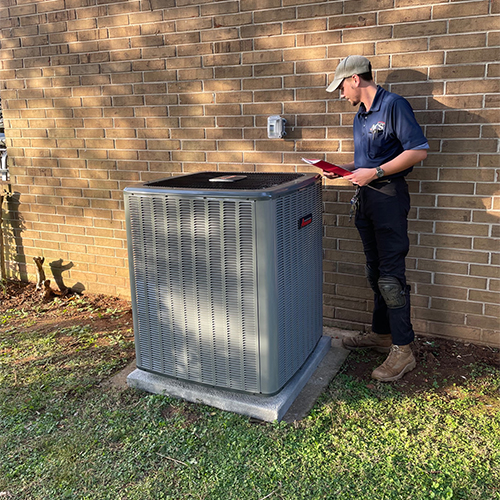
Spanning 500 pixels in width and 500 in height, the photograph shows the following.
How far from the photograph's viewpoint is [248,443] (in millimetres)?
2824

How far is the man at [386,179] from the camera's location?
315 centimetres

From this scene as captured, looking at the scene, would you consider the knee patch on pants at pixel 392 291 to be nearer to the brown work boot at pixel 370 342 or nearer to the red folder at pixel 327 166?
the brown work boot at pixel 370 342

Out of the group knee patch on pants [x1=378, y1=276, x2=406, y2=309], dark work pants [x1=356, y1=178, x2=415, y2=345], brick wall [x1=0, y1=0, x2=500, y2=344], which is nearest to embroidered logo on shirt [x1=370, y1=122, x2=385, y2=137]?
dark work pants [x1=356, y1=178, x2=415, y2=345]

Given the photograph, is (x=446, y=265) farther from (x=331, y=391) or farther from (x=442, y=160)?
(x=331, y=391)

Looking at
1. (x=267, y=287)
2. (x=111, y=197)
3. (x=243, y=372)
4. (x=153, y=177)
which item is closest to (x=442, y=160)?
(x=267, y=287)

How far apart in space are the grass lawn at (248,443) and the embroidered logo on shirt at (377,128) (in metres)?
1.62

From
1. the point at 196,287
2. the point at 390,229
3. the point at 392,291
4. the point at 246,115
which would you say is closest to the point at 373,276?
the point at 392,291

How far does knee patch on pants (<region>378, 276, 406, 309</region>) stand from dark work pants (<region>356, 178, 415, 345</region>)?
0.09 feet

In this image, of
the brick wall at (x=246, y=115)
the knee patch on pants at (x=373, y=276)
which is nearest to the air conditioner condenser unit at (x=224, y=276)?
the knee patch on pants at (x=373, y=276)

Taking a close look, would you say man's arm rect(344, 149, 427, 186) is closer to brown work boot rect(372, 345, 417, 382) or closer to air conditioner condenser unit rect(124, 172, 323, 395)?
air conditioner condenser unit rect(124, 172, 323, 395)

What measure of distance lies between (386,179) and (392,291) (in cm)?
73

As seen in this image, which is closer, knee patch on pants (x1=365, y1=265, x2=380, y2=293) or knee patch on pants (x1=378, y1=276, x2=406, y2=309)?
knee patch on pants (x1=378, y1=276, x2=406, y2=309)

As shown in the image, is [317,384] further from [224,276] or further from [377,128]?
[377,128]

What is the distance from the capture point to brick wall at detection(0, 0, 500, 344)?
355 cm
